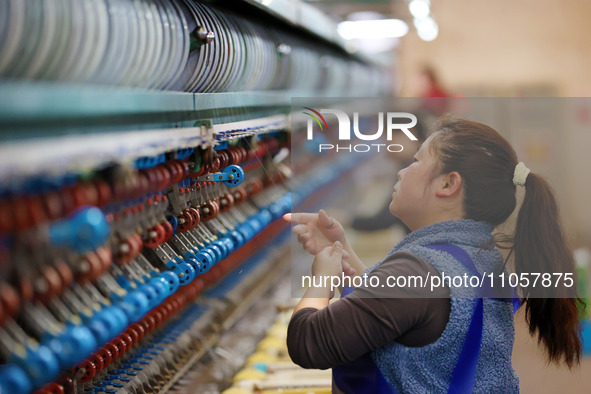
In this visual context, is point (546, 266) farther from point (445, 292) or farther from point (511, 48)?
point (511, 48)

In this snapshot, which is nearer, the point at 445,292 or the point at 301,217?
the point at 445,292

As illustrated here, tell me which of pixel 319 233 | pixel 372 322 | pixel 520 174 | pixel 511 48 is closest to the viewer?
pixel 372 322

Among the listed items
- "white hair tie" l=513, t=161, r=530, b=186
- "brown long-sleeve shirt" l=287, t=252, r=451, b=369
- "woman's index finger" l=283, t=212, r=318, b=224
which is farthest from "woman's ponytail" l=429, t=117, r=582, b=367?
"woman's index finger" l=283, t=212, r=318, b=224

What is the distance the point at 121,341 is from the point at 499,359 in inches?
41.9

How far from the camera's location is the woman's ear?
6.07ft

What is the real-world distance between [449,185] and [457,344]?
0.42 meters

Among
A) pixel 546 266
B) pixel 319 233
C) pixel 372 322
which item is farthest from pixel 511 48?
pixel 372 322

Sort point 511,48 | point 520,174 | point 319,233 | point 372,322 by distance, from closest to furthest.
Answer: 1. point 372,322
2. point 520,174
3. point 319,233
4. point 511,48

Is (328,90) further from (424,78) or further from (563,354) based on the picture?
(563,354)

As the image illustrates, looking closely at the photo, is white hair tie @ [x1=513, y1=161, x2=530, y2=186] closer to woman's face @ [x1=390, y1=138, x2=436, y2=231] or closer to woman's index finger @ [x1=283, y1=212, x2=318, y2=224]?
woman's face @ [x1=390, y1=138, x2=436, y2=231]

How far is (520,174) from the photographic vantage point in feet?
6.08

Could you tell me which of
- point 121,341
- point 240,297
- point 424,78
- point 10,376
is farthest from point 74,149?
point 424,78

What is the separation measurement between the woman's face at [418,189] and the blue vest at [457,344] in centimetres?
5

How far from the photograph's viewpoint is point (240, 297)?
344 cm
